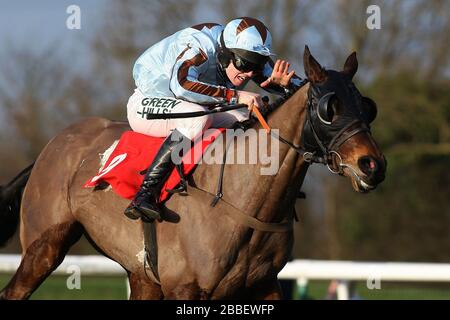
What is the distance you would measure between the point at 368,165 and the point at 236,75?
1358 millimetres

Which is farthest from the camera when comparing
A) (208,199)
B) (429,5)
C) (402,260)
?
(429,5)

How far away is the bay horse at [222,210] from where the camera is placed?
4.97 m

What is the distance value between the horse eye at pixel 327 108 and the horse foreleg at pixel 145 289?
6.71ft

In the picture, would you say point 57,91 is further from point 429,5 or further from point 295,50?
point 429,5

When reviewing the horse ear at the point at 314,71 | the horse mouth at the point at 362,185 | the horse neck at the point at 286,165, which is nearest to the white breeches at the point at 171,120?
the horse neck at the point at 286,165

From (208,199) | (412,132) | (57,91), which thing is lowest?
(57,91)

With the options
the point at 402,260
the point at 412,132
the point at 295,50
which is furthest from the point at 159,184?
→ the point at 295,50

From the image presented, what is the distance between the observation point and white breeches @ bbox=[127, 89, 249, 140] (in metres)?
5.65

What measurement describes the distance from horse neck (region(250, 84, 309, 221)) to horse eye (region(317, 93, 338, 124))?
0.96 feet

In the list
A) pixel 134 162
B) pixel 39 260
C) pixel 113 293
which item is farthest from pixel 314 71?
pixel 113 293

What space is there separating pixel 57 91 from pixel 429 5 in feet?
37.3

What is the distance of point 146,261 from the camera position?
581 cm

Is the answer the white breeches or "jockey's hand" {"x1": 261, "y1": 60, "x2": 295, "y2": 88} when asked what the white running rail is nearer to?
the white breeches

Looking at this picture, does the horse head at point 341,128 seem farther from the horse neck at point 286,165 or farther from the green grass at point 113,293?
the green grass at point 113,293
